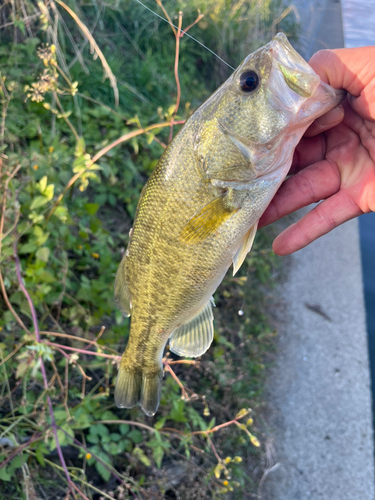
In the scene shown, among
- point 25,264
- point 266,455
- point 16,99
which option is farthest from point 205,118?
point 266,455

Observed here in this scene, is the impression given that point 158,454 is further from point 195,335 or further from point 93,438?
point 195,335

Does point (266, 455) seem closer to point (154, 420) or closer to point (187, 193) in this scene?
point (154, 420)

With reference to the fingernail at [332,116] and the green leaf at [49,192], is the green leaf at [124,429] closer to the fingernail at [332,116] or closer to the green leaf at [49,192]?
the green leaf at [49,192]

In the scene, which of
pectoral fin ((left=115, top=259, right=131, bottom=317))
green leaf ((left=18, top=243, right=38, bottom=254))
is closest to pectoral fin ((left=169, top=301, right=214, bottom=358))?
pectoral fin ((left=115, top=259, right=131, bottom=317))

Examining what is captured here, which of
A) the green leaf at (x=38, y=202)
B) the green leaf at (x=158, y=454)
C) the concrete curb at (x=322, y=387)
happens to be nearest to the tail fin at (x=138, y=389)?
the green leaf at (x=158, y=454)

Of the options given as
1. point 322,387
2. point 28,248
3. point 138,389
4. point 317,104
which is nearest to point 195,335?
point 138,389

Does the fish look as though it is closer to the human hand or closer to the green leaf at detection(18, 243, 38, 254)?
the human hand
